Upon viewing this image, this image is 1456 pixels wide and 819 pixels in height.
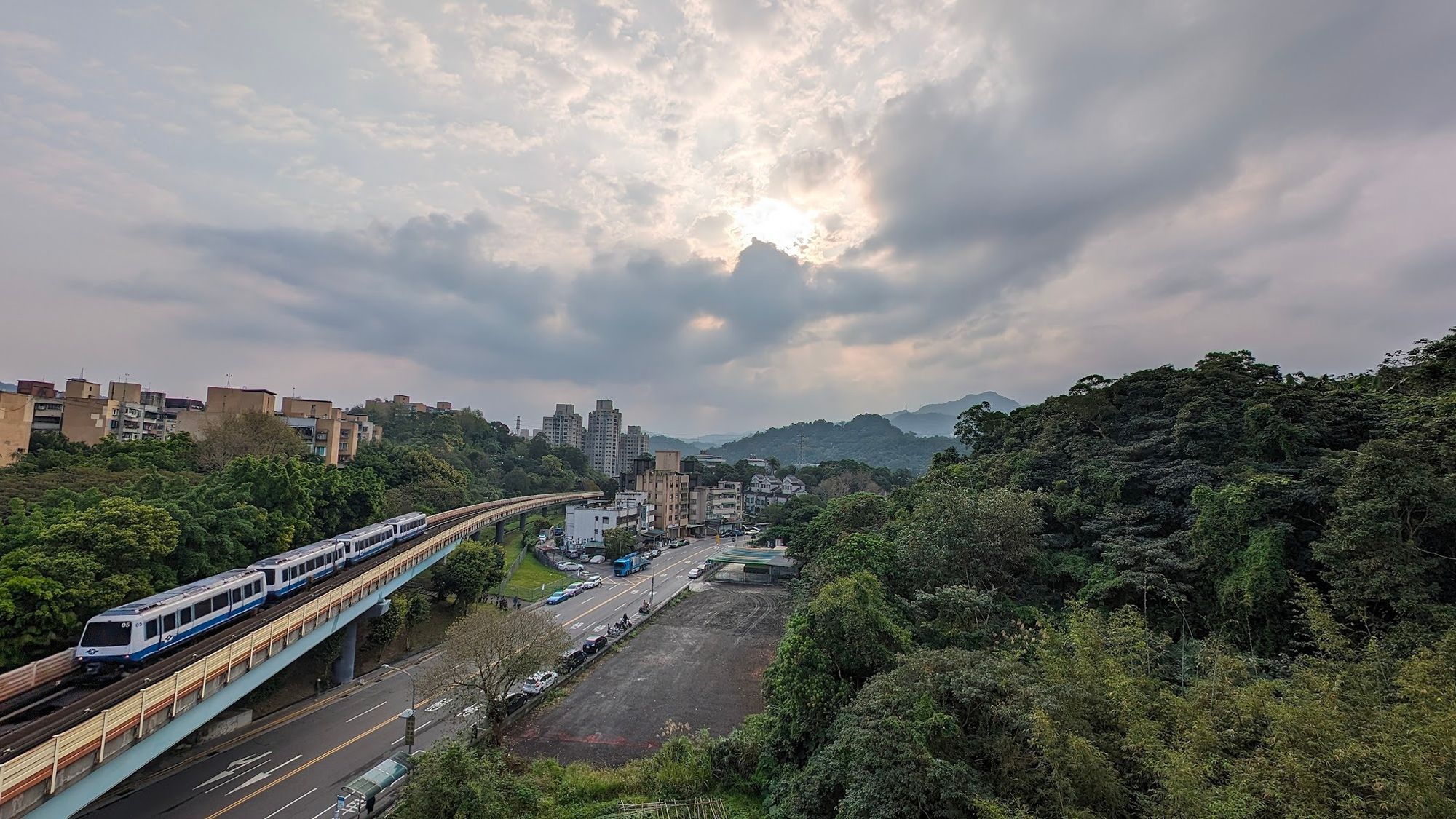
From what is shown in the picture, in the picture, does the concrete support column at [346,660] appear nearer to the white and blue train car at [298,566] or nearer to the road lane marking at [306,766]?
the white and blue train car at [298,566]

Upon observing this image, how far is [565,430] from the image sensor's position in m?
134

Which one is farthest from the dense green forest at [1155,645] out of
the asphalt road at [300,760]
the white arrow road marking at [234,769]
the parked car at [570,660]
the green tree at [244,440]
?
the green tree at [244,440]

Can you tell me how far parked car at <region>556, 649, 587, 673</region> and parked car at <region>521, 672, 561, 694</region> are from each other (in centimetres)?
68

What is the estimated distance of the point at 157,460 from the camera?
29656mm

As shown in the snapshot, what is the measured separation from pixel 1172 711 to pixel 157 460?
43.2 m

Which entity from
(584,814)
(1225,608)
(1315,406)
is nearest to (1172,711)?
(1225,608)

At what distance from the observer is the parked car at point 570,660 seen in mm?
24578

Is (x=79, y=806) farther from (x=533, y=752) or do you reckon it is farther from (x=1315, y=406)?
(x=1315, y=406)

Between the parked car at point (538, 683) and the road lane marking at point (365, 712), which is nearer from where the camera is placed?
the road lane marking at point (365, 712)

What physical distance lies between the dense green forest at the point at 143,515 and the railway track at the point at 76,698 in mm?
2328

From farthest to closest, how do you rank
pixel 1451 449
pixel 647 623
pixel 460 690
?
1. pixel 647 623
2. pixel 460 690
3. pixel 1451 449

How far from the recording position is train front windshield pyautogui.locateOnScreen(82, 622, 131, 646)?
1370 centimetres

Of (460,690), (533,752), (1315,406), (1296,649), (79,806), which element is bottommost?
(533,752)

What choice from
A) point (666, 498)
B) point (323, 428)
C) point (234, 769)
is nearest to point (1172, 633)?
point (234, 769)
